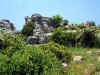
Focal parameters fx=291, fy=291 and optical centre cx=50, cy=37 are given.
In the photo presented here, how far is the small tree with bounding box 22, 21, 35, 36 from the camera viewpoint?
38656 mm

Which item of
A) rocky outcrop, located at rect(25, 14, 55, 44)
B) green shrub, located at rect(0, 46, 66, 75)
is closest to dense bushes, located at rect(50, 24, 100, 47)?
rocky outcrop, located at rect(25, 14, 55, 44)

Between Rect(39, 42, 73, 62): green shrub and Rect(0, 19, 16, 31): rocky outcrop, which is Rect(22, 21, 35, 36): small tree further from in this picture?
Rect(39, 42, 73, 62): green shrub

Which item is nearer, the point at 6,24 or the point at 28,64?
the point at 28,64

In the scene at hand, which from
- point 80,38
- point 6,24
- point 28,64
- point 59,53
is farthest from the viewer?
point 6,24

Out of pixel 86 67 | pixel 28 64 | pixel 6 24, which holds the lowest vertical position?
pixel 86 67

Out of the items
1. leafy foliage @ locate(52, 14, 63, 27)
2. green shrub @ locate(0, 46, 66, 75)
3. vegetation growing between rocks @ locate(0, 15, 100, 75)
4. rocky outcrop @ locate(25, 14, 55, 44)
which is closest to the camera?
green shrub @ locate(0, 46, 66, 75)

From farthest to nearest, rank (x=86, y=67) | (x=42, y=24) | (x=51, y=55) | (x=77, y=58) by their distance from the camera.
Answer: (x=42, y=24), (x=77, y=58), (x=86, y=67), (x=51, y=55)

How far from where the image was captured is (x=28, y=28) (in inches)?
1522

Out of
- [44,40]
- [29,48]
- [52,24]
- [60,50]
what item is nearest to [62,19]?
[52,24]

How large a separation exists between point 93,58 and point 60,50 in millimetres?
2385

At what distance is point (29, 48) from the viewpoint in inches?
557

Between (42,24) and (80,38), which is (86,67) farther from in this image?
(42,24)

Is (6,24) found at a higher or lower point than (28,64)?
higher

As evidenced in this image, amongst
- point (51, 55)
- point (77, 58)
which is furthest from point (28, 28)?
point (51, 55)
